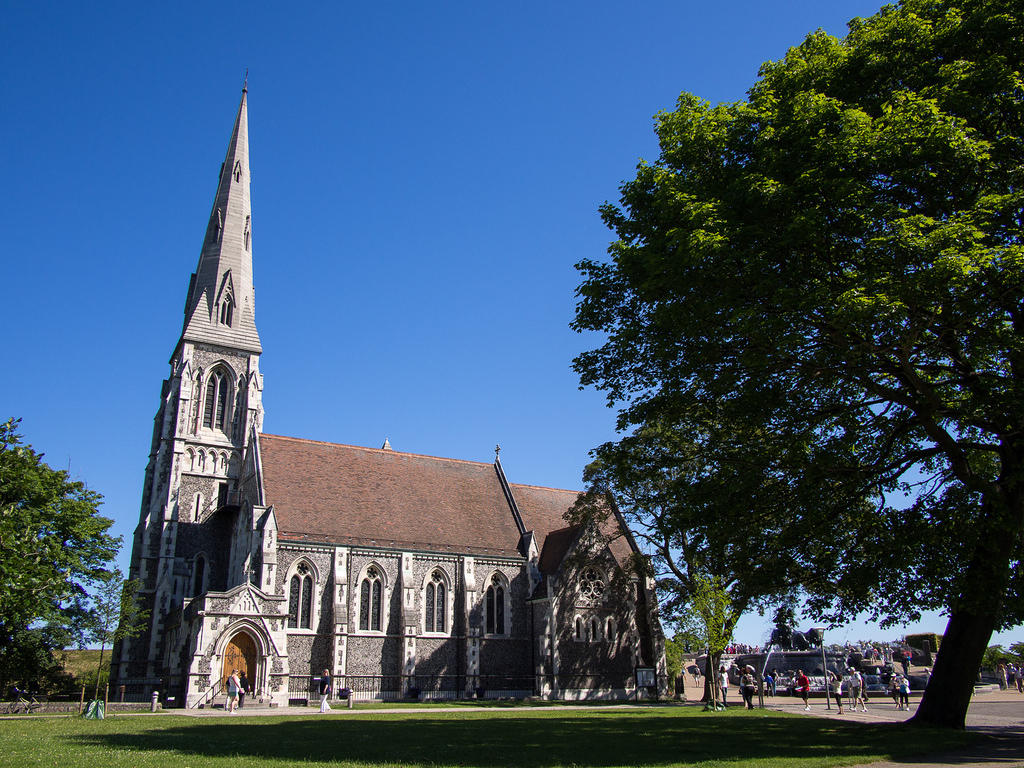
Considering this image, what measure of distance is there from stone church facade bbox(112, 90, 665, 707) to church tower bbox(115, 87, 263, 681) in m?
0.09

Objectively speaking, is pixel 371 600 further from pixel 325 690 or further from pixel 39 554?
pixel 39 554

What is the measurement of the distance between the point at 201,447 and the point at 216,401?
2.95 meters

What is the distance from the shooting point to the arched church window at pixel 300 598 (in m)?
30.9

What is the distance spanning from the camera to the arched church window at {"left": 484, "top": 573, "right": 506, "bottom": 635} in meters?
35.2

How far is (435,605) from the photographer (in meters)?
34.3

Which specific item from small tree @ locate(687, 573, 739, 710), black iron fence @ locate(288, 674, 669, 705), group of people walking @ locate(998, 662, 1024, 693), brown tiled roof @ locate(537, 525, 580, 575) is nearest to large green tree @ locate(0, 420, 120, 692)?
black iron fence @ locate(288, 674, 669, 705)

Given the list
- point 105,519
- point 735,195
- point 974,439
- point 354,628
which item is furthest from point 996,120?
point 105,519

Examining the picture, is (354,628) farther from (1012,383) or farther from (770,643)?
(770,643)

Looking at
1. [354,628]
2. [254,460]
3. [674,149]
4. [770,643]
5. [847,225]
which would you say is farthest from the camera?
[770,643]

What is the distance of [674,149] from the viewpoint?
15.6 metres

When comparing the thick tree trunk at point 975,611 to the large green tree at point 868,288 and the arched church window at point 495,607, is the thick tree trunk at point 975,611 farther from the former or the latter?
the arched church window at point 495,607

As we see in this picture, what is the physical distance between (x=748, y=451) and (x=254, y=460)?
25231 millimetres

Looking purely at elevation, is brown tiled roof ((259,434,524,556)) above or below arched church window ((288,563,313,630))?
above

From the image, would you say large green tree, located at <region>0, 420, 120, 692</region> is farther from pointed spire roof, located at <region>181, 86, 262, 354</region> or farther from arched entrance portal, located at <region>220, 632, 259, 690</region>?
pointed spire roof, located at <region>181, 86, 262, 354</region>
